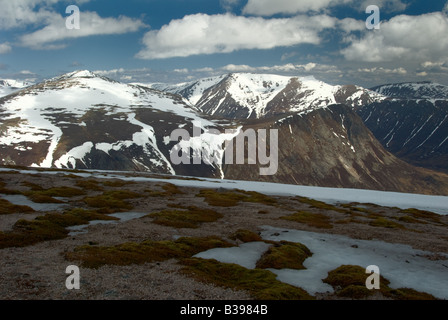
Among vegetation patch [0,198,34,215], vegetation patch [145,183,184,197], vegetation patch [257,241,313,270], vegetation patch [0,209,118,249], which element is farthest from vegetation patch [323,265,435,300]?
vegetation patch [145,183,184,197]

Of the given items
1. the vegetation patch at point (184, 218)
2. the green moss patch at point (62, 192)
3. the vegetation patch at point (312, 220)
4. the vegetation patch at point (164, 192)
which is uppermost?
the green moss patch at point (62, 192)

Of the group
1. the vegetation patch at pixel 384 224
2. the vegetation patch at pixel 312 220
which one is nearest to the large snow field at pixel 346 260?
the vegetation patch at pixel 312 220

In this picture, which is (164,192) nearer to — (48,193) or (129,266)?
(48,193)

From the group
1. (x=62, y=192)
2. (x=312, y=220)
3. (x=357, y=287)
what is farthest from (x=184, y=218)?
(x=62, y=192)

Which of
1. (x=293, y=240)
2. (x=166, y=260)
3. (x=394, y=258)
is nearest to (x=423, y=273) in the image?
(x=394, y=258)

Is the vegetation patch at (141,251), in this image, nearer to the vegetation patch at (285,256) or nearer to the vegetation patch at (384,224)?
the vegetation patch at (285,256)
